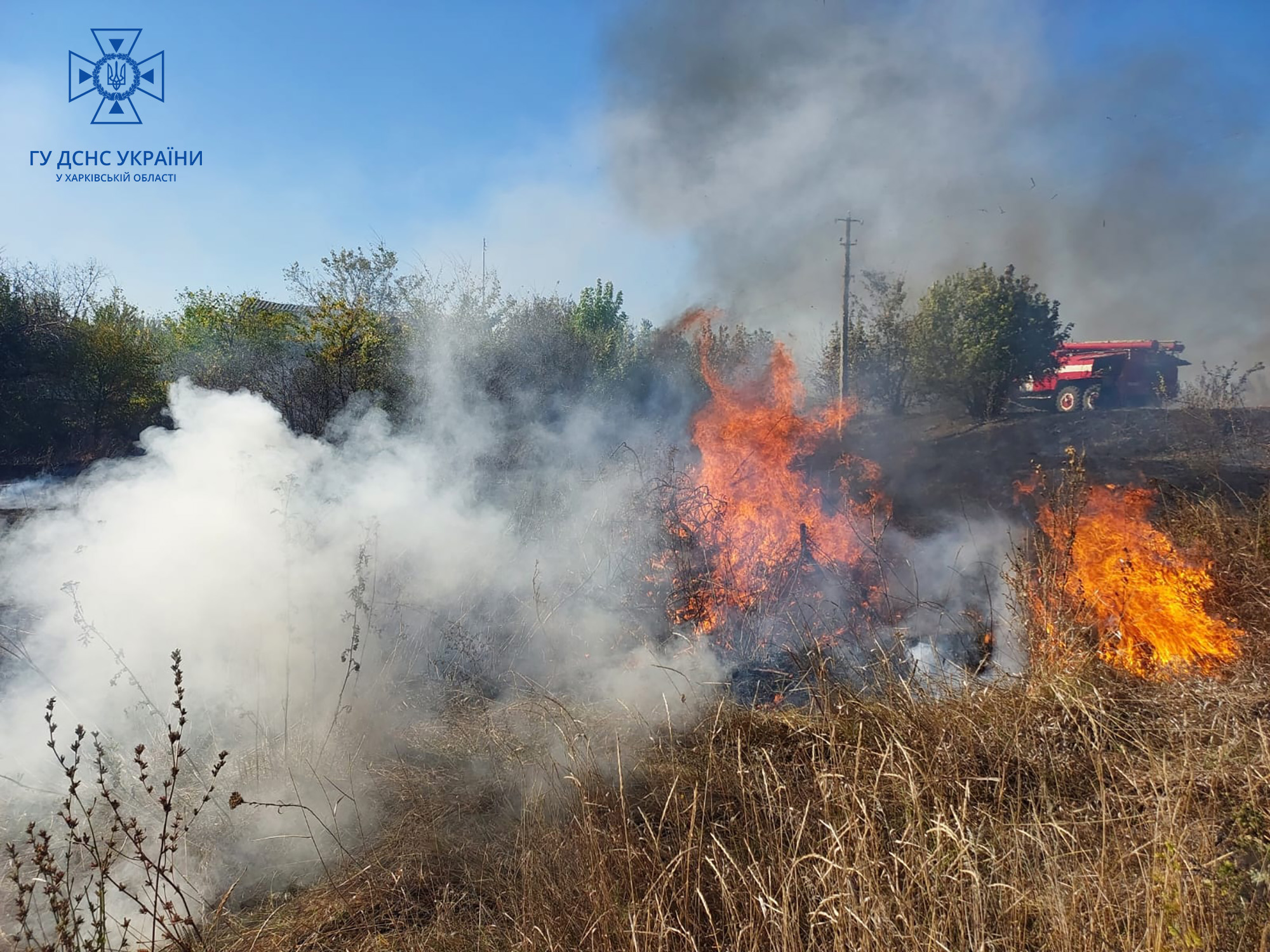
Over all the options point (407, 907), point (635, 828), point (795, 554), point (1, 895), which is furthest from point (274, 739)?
point (795, 554)

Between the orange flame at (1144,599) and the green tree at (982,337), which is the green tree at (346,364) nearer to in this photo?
the orange flame at (1144,599)

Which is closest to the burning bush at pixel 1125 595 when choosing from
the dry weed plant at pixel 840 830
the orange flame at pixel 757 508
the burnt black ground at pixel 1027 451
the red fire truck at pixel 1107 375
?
the dry weed plant at pixel 840 830

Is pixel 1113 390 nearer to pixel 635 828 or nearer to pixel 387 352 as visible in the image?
pixel 387 352

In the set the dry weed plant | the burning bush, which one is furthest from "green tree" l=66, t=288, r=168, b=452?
the burning bush

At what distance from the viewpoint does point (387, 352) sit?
13.8 meters

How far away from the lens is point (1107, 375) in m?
21.7

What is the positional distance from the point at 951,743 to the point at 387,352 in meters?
12.6

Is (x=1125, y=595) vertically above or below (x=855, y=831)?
above

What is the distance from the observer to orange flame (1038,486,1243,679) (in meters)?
5.02

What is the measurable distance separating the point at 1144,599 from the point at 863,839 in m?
4.54

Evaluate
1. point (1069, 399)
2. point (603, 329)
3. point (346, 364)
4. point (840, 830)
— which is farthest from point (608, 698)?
point (1069, 399)

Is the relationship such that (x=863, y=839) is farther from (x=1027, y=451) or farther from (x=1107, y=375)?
(x=1107, y=375)

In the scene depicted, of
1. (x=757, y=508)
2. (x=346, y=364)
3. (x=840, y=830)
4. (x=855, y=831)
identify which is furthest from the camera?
(x=346, y=364)

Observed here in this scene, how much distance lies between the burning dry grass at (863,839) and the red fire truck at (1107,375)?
2019cm
